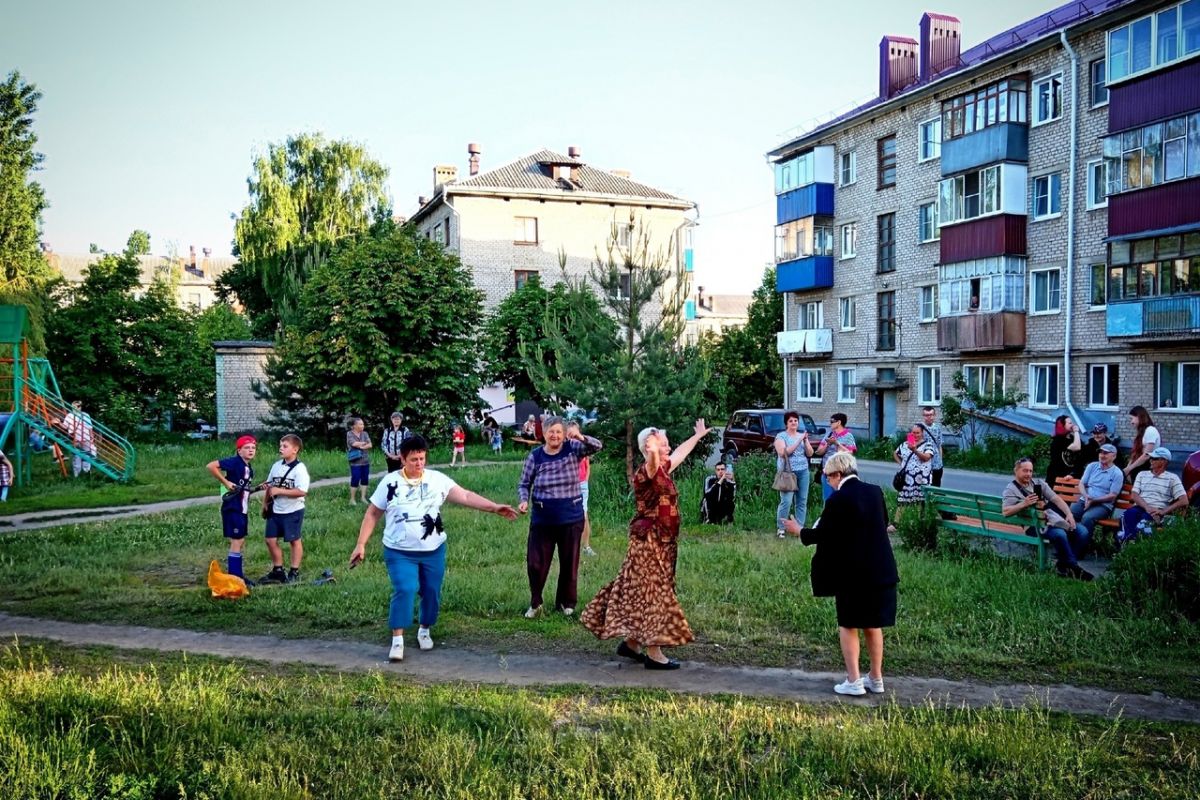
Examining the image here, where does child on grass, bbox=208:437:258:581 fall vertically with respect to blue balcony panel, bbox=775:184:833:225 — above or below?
below

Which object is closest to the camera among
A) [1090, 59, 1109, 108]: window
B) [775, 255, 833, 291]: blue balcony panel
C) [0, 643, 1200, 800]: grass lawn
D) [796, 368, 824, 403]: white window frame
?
[0, 643, 1200, 800]: grass lawn

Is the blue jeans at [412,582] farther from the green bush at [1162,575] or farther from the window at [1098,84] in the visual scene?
the window at [1098,84]

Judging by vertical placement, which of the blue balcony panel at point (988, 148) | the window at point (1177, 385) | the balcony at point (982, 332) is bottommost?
the window at point (1177, 385)

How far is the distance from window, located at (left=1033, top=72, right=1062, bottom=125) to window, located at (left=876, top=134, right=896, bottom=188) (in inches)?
280

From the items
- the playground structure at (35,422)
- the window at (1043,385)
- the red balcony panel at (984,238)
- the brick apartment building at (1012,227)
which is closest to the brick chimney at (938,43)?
the brick apartment building at (1012,227)

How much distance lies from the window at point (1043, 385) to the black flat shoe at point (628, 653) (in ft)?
82.7

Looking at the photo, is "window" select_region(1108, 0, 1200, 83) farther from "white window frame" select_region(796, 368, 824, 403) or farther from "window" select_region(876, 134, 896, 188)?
"white window frame" select_region(796, 368, 824, 403)

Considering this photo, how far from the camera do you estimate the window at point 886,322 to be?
1425 inches

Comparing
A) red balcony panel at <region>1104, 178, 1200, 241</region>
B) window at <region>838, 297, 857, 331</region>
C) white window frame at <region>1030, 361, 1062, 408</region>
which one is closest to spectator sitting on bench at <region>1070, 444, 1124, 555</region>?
red balcony panel at <region>1104, 178, 1200, 241</region>

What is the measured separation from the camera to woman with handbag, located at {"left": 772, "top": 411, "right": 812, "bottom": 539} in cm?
1337

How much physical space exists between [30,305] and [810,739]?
29167 millimetres

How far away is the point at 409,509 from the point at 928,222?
3146 cm

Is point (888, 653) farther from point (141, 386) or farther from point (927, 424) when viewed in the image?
point (141, 386)

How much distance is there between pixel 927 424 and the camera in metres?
14.2
